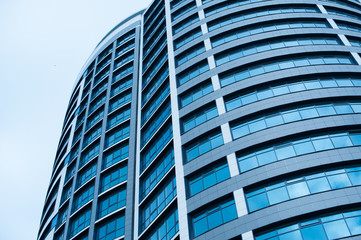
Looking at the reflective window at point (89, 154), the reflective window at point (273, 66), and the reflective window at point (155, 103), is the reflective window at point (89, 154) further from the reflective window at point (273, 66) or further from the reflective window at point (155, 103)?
the reflective window at point (273, 66)

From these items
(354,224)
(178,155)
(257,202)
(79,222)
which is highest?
(79,222)

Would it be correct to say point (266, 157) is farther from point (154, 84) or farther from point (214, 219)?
point (154, 84)

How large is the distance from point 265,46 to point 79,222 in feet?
80.3

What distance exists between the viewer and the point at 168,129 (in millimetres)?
35562

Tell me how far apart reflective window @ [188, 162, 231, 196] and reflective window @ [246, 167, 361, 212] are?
98.0 inches

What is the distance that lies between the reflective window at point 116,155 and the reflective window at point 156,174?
5710 mm

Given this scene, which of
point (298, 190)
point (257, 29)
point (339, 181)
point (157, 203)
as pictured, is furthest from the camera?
point (257, 29)

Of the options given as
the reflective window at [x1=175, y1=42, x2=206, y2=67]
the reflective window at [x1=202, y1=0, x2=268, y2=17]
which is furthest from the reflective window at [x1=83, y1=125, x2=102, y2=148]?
the reflective window at [x1=202, y1=0, x2=268, y2=17]

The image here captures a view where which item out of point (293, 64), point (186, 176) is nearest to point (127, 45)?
point (293, 64)

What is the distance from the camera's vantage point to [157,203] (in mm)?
32500

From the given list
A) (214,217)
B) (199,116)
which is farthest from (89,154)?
(214,217)

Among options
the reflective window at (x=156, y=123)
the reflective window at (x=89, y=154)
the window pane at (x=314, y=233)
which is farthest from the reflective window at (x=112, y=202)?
the window pane at (x=314, y=233)

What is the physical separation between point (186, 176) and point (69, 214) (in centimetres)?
1740

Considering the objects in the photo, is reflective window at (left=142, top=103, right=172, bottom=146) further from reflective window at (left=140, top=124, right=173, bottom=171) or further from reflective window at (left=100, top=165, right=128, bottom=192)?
reflective window at (left=100, top=165, right=128, bottom=192)
